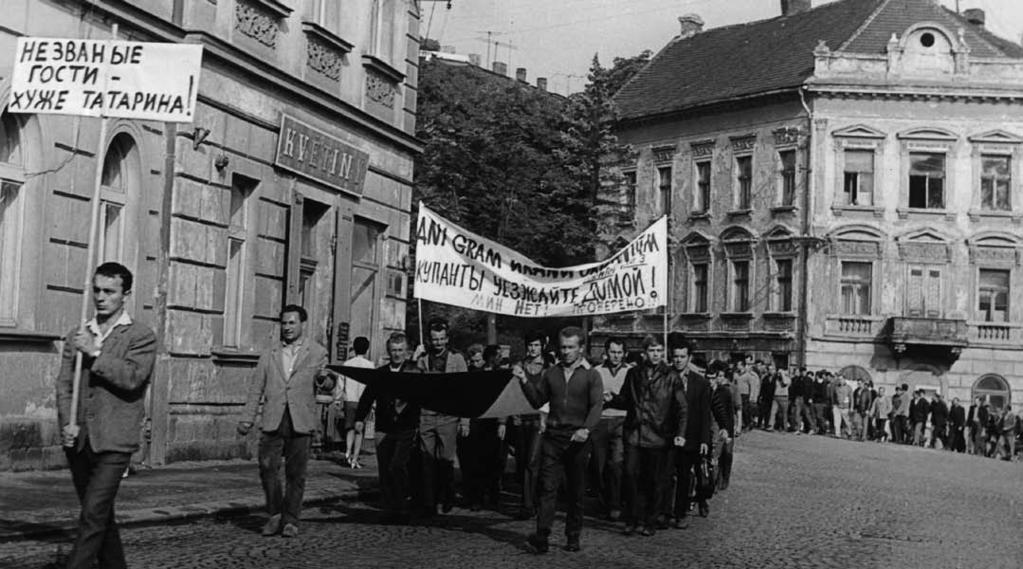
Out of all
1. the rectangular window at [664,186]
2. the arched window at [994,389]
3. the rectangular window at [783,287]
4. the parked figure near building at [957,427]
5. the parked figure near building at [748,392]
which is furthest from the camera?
the rectangular window at [664,186]

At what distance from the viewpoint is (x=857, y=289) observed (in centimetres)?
5372

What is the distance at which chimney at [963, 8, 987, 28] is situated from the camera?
6183 cm

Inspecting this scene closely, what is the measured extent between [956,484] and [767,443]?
9338 mm

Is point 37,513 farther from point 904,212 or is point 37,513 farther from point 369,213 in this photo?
point 904,212

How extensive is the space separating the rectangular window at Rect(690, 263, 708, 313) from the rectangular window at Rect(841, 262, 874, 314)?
6351 mm

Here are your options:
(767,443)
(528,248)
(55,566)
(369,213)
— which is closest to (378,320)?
(369,213)

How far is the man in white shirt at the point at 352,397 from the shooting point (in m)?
18.8

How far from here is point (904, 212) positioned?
5372cm

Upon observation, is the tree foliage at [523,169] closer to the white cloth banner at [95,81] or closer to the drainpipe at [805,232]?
the drainpipe at [805,232]

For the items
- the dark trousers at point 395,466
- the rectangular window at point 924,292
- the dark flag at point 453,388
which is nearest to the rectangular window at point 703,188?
the rectangular window at point 924,292

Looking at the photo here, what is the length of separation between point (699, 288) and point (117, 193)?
1687 inches

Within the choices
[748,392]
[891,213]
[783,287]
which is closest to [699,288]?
[783,287]

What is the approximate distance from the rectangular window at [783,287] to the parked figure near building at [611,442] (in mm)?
38795

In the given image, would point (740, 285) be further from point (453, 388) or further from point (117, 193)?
point (453, 388)
